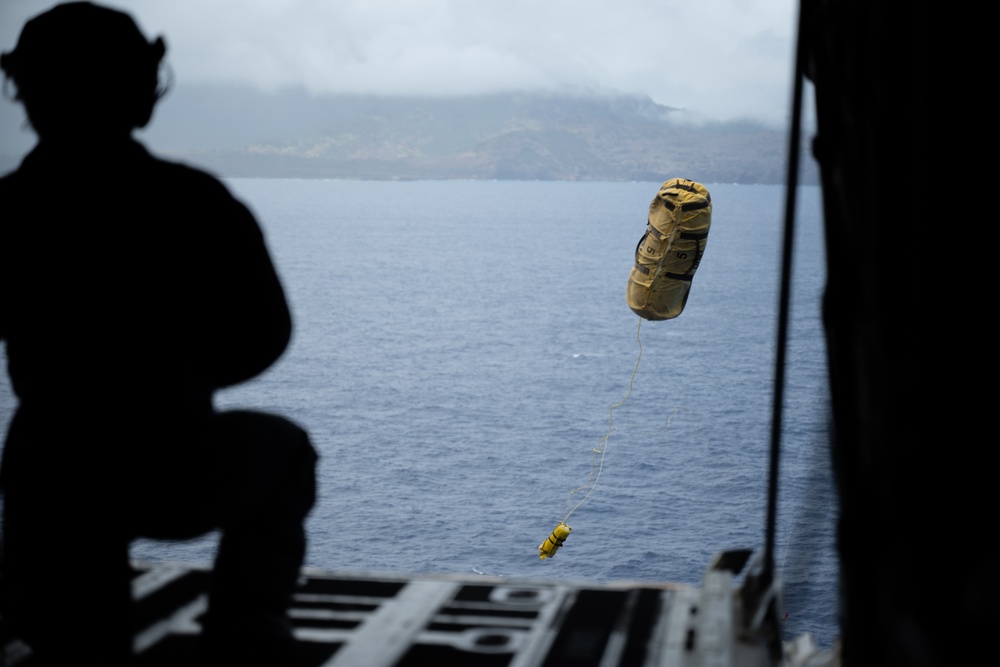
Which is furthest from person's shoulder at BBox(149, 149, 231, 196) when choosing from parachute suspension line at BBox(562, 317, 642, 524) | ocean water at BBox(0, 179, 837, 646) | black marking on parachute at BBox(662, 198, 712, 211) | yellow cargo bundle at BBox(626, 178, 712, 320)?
parachute suspension line at BBox(562, 317, 642, 524)

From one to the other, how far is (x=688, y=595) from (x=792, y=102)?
6.74 feet

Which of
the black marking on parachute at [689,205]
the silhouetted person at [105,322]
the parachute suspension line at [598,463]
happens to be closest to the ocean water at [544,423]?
the parachute suspension line at [598,463]

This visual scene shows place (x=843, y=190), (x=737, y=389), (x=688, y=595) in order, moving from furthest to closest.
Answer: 1. (x=737, y=389)
2. (x=688, y=595)
3. (x=843, y=190)

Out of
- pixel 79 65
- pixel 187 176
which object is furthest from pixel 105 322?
pixel 79 65

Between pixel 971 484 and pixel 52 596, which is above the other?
pixel 971 484

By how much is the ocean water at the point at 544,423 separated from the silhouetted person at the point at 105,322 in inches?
1049

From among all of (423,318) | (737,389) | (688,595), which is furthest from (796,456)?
(688,595)

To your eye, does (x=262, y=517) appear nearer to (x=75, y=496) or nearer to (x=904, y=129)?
(x=75, y=496)

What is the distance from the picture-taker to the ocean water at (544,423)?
195ft

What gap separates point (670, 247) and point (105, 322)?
19.5 m

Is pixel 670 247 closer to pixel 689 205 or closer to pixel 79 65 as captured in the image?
pixel 689 205

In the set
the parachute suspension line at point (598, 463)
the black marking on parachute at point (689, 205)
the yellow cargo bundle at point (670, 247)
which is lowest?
the parachute suspension line at point (598, 463)

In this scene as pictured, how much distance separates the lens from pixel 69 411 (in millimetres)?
2559

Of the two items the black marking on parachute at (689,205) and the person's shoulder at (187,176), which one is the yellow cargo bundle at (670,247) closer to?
the black marking on parachute at (689,205)
